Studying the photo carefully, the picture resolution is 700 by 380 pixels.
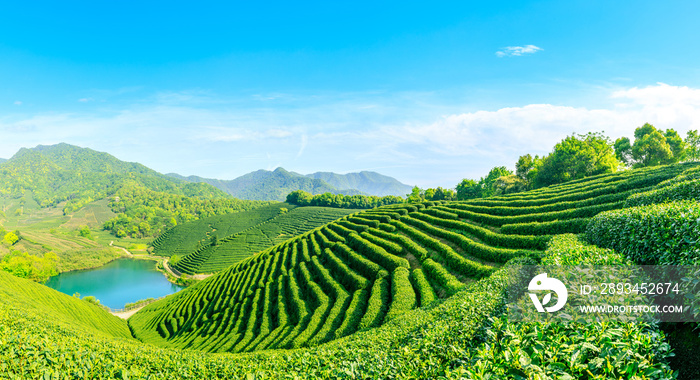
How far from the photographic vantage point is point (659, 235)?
7086 millimetres

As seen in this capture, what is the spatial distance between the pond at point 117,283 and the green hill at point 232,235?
7.91m

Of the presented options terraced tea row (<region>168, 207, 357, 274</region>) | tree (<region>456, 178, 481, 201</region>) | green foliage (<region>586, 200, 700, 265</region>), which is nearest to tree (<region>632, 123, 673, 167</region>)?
tree (<region>456, 178, 481, 201</region>)

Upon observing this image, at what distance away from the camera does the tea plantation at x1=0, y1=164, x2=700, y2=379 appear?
3574 millimetres

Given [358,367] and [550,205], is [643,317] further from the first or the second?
[550,205]

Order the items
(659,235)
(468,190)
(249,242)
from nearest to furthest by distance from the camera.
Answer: (659,235) → (468,190) → (249,242)

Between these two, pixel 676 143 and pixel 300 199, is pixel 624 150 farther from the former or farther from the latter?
pixel 300 199

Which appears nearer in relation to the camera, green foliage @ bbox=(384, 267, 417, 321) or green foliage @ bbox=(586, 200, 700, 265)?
green foliage @ bbox=(586, 200, 700, 265)

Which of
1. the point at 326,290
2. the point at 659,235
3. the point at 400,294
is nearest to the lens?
the point at 659,235

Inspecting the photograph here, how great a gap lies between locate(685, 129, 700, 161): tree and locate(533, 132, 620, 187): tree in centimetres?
727

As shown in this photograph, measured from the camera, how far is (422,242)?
24109mm

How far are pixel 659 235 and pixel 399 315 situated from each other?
986 cm

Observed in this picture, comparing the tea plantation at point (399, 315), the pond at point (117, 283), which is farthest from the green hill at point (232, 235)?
the tea plantation at point (399, 315)

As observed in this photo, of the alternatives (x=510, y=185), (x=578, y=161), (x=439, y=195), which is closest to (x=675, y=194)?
(x=578, y=161)

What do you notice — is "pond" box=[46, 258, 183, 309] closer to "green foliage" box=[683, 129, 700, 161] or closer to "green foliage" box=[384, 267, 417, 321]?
"green foliage" box=[384, 267, 417, 321]
